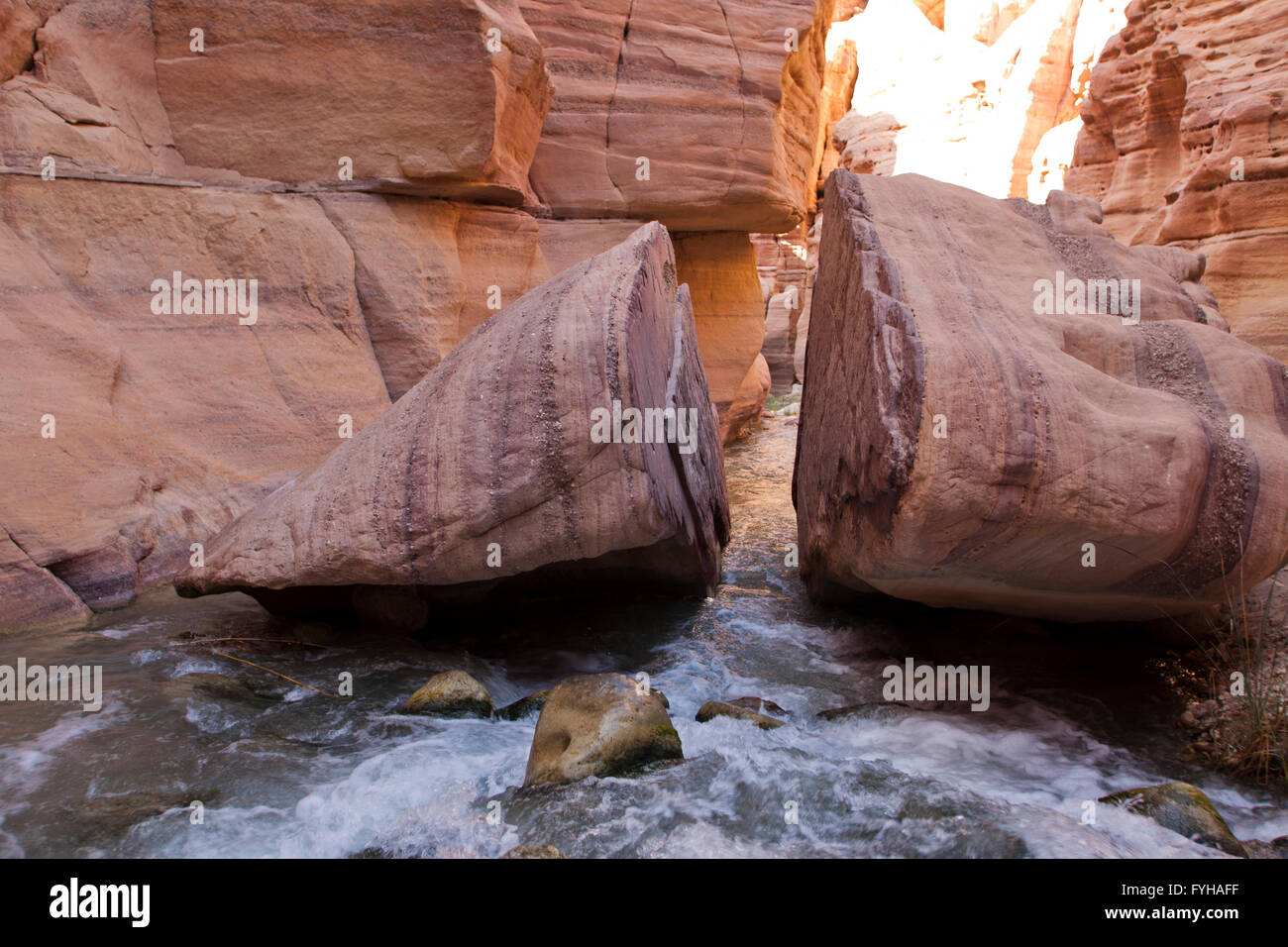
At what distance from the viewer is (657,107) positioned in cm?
841

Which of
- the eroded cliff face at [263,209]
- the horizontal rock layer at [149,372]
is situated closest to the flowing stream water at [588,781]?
the horizontal rock layer at [149,372]

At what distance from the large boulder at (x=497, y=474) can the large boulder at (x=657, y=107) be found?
498 centimetres

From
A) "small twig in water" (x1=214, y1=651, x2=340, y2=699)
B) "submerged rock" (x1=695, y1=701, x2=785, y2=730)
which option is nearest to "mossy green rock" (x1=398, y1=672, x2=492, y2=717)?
"small twig in water" (x1=214, y1=651, x2=340, y2=699)

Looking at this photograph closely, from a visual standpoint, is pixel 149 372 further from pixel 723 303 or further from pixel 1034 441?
pixel 723 303

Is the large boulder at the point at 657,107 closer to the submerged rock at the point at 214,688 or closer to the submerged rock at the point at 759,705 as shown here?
the submerged rock at the point at 214,688

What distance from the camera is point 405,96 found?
20.9 ft

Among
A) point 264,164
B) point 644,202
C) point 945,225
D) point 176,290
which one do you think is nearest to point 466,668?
point 945,225

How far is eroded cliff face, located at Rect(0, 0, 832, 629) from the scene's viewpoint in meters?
4.55

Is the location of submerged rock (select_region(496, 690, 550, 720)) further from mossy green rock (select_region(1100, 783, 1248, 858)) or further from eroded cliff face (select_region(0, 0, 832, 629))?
eroded cliff face (select_region(0, 0, 832, 629))

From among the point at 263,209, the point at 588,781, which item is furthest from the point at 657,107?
the point at 588,781

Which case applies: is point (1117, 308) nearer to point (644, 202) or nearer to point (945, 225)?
point (945, 225)

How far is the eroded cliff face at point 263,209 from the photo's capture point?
4.55 m

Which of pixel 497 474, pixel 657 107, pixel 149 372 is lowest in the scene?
pixel 497 474

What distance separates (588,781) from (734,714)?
0.74 metres
